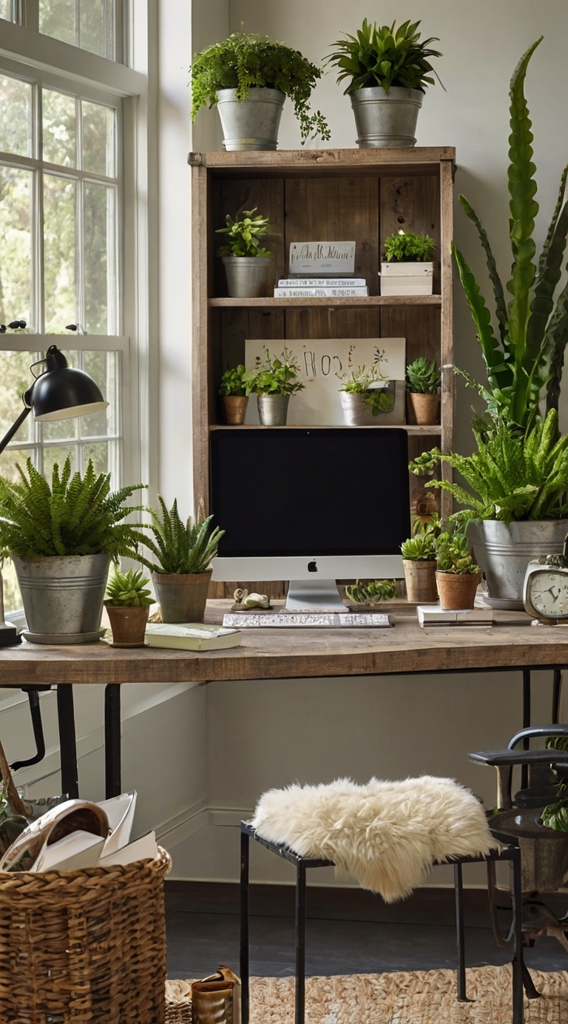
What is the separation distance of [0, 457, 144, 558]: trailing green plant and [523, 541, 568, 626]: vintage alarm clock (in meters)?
1.01

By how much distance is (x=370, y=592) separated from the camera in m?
3.16

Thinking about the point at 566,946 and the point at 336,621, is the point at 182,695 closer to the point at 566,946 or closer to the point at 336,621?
the point at 336,621

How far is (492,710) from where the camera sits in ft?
12.1

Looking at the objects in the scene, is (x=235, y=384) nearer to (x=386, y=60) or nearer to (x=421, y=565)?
(x=421, y=565)

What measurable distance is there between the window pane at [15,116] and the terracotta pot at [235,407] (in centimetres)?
91

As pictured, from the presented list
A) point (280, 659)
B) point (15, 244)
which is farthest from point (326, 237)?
point (280, 659)

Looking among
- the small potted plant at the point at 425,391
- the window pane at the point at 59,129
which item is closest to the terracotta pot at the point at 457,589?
the small potted plant at the point at 425,391

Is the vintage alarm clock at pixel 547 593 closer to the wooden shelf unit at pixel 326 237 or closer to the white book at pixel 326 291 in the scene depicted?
the wooden shelf unit at pixel 326 237

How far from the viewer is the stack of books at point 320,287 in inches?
134

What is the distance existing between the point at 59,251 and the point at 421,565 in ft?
4.28

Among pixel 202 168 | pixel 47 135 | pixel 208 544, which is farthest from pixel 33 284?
pixel 208 544

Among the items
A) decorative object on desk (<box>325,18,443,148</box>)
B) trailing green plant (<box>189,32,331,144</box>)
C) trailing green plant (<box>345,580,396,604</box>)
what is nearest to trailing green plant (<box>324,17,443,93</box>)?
decorative object on desk (<box>325,18,443,148</box>)

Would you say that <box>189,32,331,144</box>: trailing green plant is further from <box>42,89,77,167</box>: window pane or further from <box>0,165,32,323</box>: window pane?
<box>0,165,32,323</box>: window pane

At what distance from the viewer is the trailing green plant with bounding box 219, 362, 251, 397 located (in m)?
3.52
